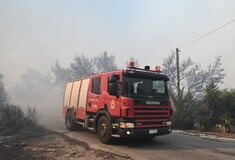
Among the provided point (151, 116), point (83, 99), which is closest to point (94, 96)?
point (83, 99)

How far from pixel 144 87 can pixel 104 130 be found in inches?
91.6

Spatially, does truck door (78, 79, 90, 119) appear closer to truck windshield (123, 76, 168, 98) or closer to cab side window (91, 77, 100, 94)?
cab side window (91, 77, 100, 94)

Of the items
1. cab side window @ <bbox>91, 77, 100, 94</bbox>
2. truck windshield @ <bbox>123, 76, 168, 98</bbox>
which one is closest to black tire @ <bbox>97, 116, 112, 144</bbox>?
cab side window @ <bbox>91, 77, 100, 94</bbox>

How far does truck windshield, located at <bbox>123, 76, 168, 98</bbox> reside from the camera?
A: 11.3 meters

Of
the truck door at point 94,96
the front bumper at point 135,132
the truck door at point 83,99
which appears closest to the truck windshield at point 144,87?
the front bumper at point 135,132

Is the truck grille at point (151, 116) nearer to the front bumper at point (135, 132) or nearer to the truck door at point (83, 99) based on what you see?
the front bumper at point (135, 132)

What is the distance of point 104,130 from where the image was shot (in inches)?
472

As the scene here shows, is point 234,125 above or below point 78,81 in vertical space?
below

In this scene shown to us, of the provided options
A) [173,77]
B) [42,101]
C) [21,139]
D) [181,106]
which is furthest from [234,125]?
[42,101]

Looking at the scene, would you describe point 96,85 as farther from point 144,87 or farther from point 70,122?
point 70,122

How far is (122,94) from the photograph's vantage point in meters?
11.2

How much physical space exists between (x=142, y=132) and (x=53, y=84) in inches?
2783

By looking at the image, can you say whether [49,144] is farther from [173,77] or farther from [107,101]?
[173,77]

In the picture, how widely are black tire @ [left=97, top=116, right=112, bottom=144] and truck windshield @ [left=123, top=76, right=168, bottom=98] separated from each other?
152cm
